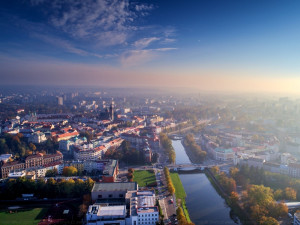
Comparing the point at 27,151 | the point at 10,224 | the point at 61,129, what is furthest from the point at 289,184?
the point at 61,129

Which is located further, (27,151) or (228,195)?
(27,151)

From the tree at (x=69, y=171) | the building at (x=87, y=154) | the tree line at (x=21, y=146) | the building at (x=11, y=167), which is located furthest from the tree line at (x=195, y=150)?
the building at (x=11, y=167)

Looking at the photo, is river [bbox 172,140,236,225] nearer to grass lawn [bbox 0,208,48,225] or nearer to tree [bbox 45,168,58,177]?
grass lawn [bbox 0,208,48,225]

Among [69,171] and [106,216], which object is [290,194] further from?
[69,171]

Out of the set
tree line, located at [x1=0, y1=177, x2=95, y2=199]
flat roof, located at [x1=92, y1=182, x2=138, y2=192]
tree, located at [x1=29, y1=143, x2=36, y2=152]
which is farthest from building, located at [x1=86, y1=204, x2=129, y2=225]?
tree, located at [x1=29, y1=143, x2=36, y2=152]

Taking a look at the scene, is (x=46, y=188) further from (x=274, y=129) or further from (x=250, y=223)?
(x=274, y=129)

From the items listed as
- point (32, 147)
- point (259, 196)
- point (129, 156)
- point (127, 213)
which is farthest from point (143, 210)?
point (32, 147)

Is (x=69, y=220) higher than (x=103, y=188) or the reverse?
the reverse
